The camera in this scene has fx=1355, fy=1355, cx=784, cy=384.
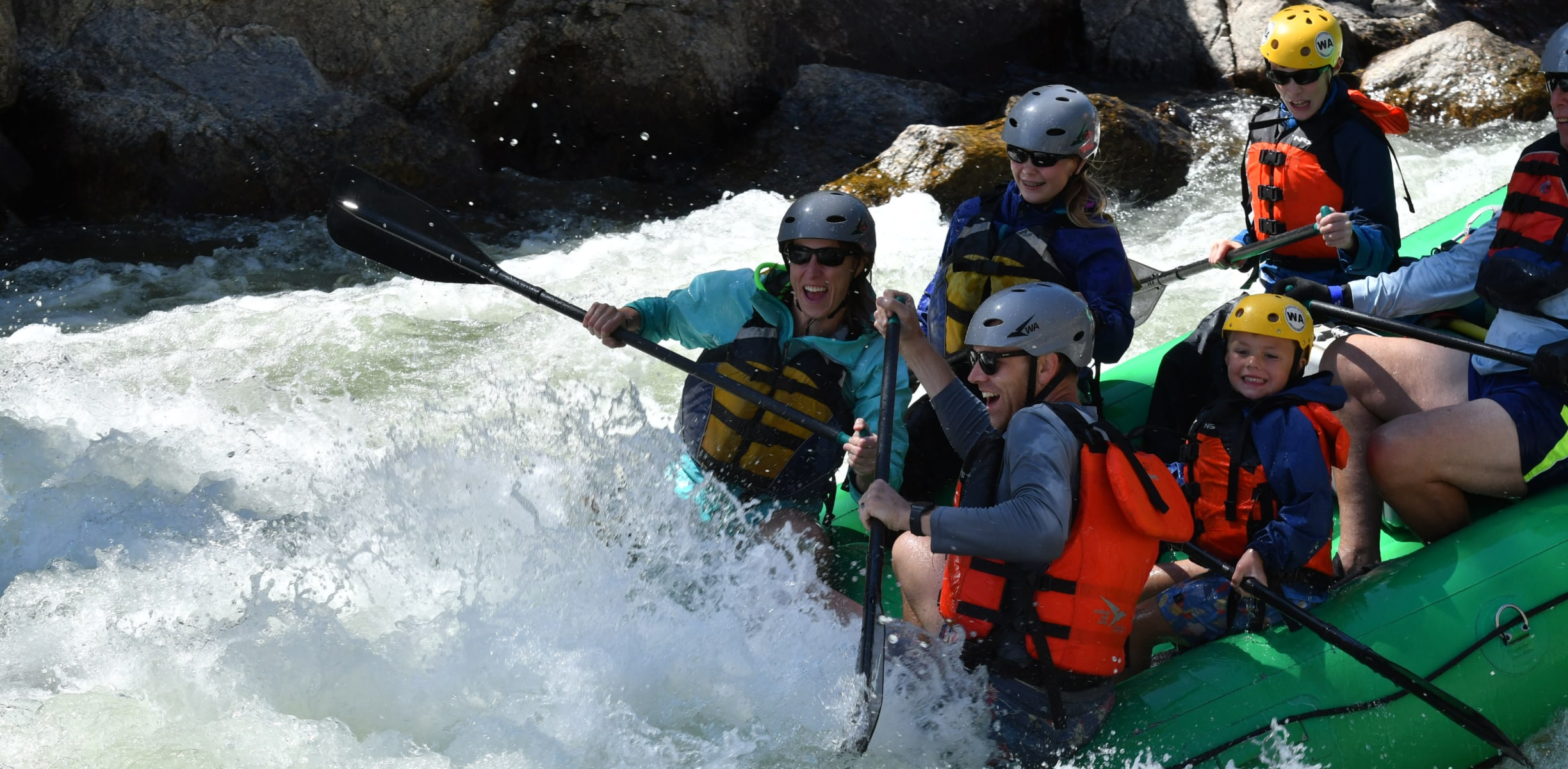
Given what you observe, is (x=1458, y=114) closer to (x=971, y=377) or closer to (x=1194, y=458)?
(x=1194, y=458)

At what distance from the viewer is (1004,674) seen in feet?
9.17

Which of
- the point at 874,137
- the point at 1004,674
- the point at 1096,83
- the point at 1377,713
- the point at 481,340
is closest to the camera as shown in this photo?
the point at 1004,674

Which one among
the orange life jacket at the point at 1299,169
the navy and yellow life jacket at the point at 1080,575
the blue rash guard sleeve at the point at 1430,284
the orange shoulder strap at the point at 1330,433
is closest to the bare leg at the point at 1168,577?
the orange shoulder strap at the point at 1330,433

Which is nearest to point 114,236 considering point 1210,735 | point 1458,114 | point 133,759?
point 133,759

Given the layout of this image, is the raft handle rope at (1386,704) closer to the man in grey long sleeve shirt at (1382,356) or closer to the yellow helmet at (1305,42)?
the man in grey long sleeve shirt at (1382,356)

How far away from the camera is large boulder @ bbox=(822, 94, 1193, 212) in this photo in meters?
7.47

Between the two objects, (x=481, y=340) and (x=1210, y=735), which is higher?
(x=1210, y=735)

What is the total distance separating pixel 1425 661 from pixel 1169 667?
59cm

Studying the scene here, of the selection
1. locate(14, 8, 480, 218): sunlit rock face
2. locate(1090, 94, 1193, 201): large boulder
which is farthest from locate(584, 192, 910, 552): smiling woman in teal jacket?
locate(14, 8, 480, 218): sunlit rock face

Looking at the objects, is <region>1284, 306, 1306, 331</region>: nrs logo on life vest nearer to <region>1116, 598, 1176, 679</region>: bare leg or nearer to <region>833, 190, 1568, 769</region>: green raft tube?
<region>833, 190, 1568, 769</region>: green raft tube

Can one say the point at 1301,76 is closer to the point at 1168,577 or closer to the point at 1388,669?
the point at 1168,577

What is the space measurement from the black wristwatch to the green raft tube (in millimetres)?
615

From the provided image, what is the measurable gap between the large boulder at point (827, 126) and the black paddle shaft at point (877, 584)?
534 centimetres

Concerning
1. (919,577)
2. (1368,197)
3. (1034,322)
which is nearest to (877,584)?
(919,577)
